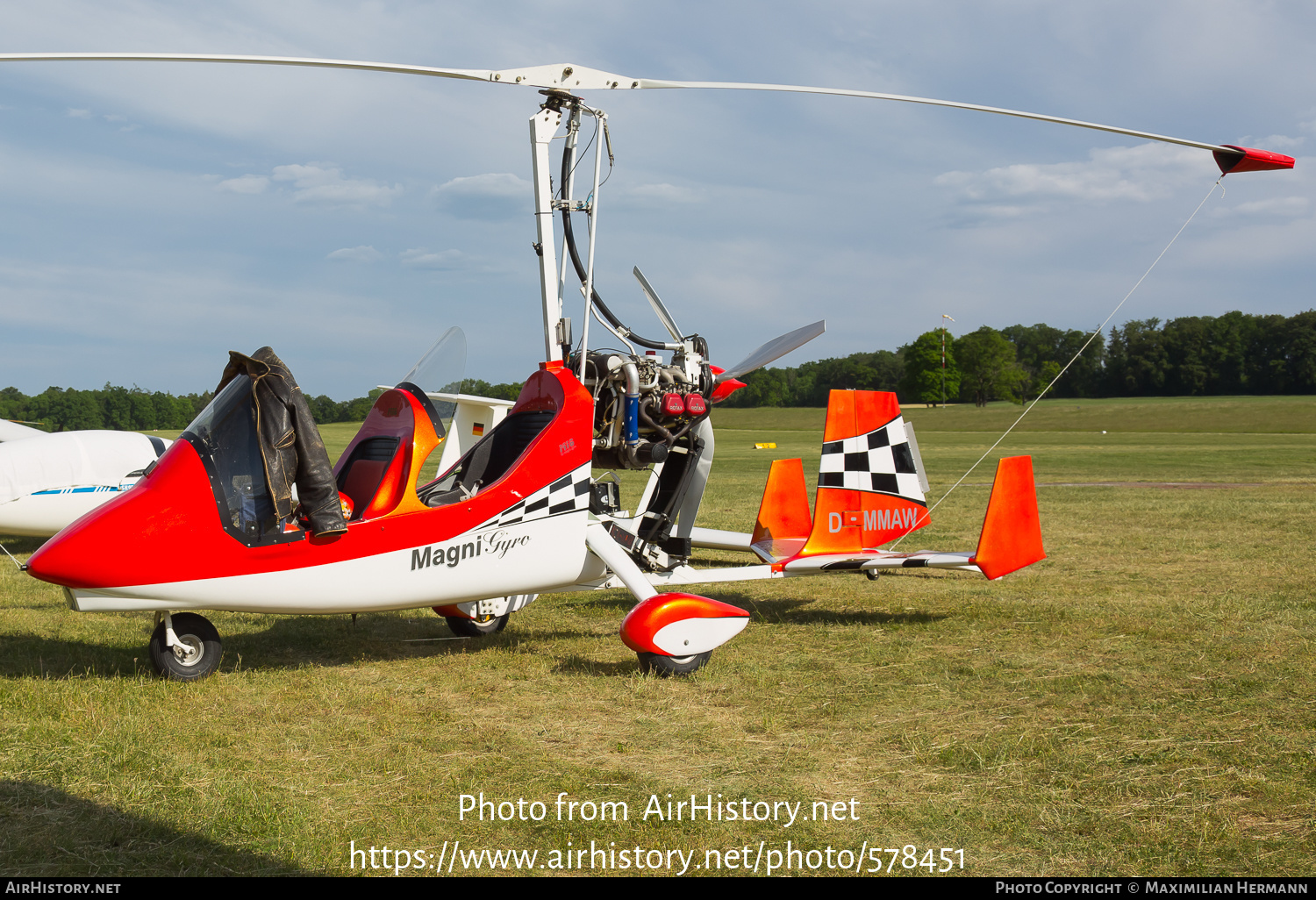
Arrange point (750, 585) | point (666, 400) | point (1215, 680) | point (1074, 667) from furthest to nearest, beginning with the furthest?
1. point (750, 585)
2. point (666, 400)
3. point (1074, 667)
4. point (1215, 680)

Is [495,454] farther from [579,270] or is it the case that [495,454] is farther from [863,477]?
[863,477]

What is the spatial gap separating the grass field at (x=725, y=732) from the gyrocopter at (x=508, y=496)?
0.54 meters

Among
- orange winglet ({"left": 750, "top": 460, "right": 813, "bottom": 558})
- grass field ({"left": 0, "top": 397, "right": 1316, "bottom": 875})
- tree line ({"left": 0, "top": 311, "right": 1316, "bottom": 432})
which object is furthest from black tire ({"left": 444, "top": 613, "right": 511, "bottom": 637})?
tree line ({"left": 0, "top": 311, "right": 1316, "bottom": 432})

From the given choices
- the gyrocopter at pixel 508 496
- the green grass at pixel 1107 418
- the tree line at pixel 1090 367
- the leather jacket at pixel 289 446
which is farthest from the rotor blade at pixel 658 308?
the tree line at pixel 1090 367

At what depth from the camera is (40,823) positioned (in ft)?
12.1

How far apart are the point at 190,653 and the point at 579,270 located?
3.50 meters

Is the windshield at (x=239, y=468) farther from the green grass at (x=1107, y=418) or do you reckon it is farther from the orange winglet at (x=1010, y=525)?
the green grass at (x=1107, y=418)

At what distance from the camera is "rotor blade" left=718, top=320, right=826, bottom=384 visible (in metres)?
7.33

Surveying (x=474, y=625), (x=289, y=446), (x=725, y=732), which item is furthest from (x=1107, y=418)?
(x=289, y=446)

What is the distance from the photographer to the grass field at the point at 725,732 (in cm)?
361

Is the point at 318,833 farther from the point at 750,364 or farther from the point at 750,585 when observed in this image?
the point at 750,585

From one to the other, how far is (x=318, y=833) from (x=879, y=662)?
157 inches

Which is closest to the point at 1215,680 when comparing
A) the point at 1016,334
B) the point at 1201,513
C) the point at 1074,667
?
the point at 1074,667

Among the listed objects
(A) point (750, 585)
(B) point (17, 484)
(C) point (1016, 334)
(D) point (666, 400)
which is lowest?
(A) point (750, 585)
